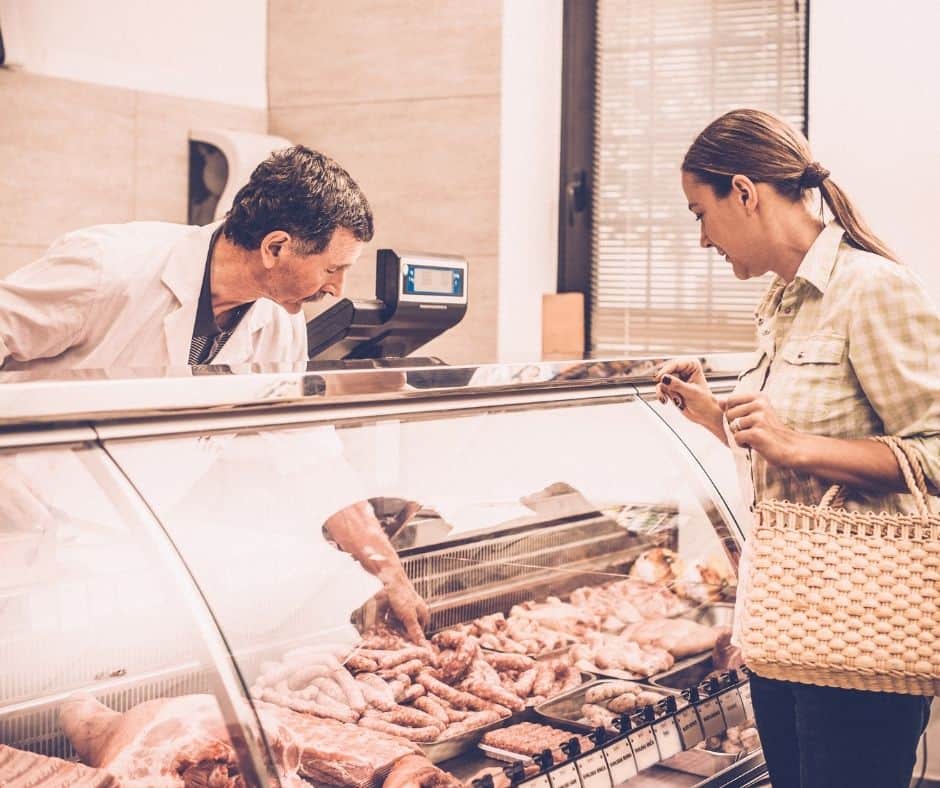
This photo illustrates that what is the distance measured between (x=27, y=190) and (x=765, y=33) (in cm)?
271

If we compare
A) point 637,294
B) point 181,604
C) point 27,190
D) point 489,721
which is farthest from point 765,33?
point 181,604

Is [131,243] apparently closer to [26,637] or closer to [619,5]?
[26,637]

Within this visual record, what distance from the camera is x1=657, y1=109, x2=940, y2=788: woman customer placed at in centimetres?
154

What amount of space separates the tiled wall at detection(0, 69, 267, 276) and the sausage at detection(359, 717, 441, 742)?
2503mm

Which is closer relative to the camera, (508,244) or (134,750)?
(134,750)

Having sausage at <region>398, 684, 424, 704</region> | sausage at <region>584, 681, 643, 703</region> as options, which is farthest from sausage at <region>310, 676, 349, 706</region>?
sausage at <region>584, 681, 643, 703</region>

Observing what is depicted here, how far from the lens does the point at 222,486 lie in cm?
164

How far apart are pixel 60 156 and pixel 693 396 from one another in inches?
107

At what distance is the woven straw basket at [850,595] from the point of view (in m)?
1.50

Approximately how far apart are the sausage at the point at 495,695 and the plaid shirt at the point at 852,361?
1.76 ft

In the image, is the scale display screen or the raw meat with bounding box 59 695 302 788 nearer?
the raw meat with bounding box 59 695 302 788

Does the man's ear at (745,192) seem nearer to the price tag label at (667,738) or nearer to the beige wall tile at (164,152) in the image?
the price tag label at (667,738)

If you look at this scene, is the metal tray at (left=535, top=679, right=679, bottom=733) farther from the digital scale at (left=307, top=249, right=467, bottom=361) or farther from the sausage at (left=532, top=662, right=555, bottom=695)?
the digital scale at (left=307, top=249, right=467, bottom=361)

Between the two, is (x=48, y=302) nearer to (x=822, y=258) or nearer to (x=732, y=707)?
(x=822, y=258)
